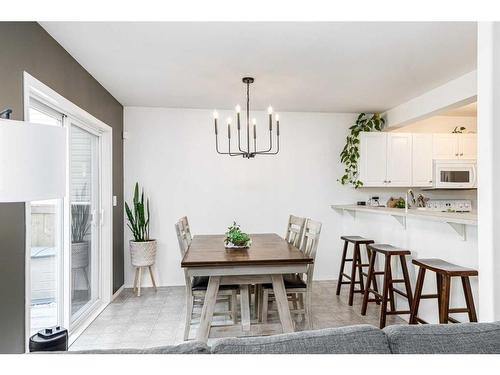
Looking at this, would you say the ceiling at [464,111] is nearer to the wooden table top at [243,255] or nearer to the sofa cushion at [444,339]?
the wooden table top at [243,255]

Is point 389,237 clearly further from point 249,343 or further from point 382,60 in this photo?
point 249,343

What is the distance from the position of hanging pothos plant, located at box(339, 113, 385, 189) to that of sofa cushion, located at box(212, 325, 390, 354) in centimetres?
394

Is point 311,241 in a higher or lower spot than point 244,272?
higher

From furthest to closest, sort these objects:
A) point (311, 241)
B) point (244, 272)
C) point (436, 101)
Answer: point (436, 101) < point (311, 241) < point (244, 272)

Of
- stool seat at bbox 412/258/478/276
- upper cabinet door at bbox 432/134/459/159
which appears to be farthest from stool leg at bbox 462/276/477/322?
upper cabinet door at bbox 432/134/459/159

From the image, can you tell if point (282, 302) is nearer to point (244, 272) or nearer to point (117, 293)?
point (244, 272)

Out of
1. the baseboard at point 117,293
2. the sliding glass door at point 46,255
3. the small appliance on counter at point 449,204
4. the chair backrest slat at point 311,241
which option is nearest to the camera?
the sliding glass door at point 46,255

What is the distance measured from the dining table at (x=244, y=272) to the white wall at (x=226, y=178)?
175cm

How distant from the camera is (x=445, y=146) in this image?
4793 millimetres

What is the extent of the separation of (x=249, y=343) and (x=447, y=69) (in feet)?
10.6

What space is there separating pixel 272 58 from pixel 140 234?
277cm

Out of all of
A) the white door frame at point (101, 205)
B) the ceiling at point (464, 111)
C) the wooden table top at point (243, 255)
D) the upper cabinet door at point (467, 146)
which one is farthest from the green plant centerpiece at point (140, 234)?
the upper cabinet door at point (467, 146)

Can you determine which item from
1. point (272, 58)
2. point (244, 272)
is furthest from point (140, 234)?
point (272, 58)

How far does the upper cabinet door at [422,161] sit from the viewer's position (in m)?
4.78
